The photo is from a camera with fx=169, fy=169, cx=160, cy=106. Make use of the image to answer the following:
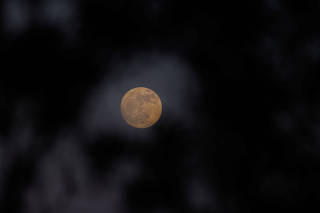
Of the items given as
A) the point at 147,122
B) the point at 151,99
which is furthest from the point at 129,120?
the point at 151,99

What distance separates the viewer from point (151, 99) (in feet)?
23.3

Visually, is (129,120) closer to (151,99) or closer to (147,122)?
(147,122)

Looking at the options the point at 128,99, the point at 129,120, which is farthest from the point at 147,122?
the point at 128,99

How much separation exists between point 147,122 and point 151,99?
1.02 m

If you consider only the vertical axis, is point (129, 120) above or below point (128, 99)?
below

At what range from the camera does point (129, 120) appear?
23.9 ft

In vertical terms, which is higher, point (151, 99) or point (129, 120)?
point (151, 99)

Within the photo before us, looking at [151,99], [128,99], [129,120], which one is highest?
[151,99]

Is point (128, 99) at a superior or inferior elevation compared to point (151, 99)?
inferior

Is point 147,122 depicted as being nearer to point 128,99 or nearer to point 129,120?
point 129,120

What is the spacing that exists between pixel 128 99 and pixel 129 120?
0.91 meters

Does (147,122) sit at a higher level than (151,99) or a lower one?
lower

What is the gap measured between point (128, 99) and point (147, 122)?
128cm

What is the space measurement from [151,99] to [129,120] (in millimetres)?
1319
